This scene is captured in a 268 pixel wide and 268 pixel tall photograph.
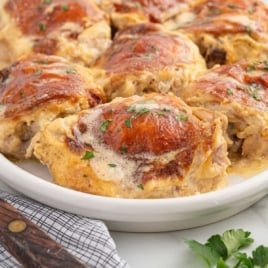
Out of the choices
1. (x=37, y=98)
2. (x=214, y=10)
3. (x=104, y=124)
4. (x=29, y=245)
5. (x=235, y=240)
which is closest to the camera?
(x=29, y=245)

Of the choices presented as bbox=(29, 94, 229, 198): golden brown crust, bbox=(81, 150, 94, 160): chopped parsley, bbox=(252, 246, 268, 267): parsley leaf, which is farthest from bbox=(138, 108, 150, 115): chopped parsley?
bbox=(252, 246, 268, 267): parsley leaf

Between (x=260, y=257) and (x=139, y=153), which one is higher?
(x=139, y=153)

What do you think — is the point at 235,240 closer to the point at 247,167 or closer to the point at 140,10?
the point at 247,167

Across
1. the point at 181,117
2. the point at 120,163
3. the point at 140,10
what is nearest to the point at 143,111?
the point at 181,117

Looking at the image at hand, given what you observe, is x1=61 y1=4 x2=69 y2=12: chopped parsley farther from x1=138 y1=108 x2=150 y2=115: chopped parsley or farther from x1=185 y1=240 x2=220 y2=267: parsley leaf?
x1=185 y1=240 x2=220 y2=267: parsley leaf

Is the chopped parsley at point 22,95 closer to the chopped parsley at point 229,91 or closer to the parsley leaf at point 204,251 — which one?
the chopped parsley at point 229,91

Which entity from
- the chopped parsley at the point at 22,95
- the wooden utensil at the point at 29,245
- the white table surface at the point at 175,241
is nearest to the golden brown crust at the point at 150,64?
the chopped parsley at the point at 22,95

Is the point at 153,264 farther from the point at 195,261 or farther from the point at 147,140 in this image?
the point at 147,140
